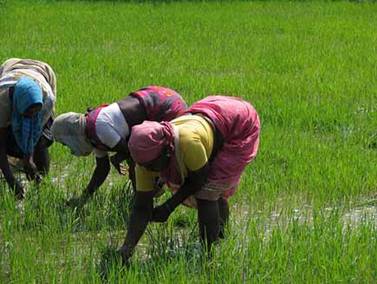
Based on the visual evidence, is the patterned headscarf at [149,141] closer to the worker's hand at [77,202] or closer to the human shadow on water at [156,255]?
the human shadow on water at [156,255]

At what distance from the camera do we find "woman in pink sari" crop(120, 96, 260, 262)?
351cm

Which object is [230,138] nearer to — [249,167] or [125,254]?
[125,254]

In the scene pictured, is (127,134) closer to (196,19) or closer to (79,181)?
(79,181)

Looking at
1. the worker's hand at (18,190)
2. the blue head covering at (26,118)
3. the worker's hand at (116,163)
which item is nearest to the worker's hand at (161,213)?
the worker's hand at (116,163)

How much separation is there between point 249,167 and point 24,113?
1743mm

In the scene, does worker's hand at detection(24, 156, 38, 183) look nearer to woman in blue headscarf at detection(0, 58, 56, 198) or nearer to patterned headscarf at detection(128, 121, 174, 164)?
woman in blue headscarf at detection(0, 58, 56, 198)

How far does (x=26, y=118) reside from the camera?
453 cm

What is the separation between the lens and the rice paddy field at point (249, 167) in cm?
360

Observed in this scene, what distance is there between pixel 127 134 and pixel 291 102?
10.6 ft

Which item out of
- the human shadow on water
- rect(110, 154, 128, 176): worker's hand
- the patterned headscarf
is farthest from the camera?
rect(110, 154, 128, 176): worker's hand

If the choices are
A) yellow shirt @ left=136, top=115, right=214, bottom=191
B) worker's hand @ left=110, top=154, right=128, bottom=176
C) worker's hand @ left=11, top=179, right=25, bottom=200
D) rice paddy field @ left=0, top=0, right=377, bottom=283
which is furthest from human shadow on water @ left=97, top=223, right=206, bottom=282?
worker's hand @ left=11, top=179, right=25, bottom=200

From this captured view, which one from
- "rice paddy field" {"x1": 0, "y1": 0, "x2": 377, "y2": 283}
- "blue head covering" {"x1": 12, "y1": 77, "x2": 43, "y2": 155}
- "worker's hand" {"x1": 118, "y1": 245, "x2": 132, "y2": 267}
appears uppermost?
"blue head covering" {"x1": 12, "y1": 77, "x2": 43, "y2": 155}

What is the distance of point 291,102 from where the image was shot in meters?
7.08

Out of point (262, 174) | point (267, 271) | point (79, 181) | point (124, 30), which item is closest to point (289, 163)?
point (262, 174)
